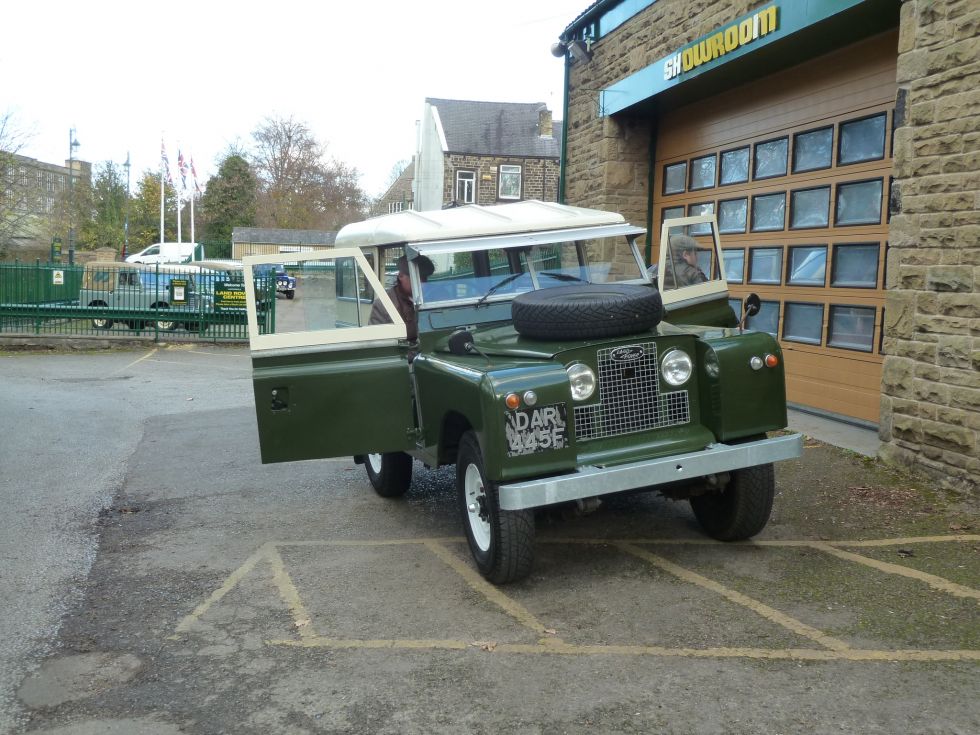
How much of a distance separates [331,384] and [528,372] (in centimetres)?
151

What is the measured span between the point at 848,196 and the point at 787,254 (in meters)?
1.04

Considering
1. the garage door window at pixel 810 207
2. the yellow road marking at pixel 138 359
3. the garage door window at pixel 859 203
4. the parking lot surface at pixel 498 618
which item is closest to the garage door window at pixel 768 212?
the garage door window at pixel 810 207

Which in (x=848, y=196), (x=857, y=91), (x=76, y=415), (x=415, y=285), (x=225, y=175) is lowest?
(x=76, y=415)

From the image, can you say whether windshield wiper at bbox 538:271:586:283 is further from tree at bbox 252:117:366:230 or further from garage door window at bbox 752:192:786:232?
tree at bbox 252:117:366:230

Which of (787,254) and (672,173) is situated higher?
(672,173)

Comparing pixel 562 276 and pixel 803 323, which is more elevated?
pixel 562 276

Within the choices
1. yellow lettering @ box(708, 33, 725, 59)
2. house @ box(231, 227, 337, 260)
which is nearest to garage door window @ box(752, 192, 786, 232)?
yellow lettering @ box(708, 33, 725, 59)

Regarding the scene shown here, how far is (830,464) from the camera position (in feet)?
24.7

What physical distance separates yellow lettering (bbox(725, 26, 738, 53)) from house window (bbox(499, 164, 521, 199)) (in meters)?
40.3

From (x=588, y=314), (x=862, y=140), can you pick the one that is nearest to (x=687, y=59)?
(x=862, y=140)

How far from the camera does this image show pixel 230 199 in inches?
2670

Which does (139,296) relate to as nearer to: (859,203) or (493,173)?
(859,203)

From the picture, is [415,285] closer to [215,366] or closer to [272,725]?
[272,725]

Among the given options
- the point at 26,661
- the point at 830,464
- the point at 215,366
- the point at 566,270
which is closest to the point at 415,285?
the point at 566,270
